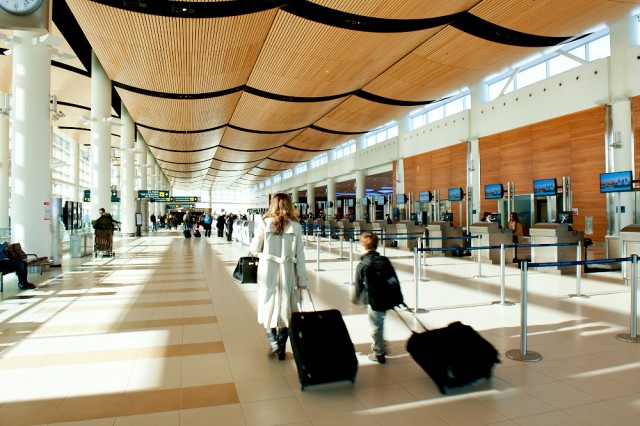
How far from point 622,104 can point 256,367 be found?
12730mm

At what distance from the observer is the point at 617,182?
33.7 ft

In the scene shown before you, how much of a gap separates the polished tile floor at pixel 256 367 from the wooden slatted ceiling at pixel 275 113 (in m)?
13.2

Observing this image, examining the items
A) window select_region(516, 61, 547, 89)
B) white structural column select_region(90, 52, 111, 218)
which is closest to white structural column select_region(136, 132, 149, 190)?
white structural column select_region(90, 52, 111, 218)

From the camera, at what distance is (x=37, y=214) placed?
30.8ft

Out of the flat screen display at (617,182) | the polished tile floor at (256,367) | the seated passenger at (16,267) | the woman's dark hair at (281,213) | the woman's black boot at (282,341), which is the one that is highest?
the flat screen display at (617,182)

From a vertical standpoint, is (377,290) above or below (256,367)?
above

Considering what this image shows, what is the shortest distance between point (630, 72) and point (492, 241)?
5853 millimetres

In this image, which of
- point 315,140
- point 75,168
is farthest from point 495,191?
point 75,168

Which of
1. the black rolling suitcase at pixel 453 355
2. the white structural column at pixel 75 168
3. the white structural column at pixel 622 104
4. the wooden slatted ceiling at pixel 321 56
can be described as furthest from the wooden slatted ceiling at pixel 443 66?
the white structural column at pixel 75 168

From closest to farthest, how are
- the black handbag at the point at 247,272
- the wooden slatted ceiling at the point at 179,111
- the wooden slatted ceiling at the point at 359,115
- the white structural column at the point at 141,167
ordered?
1. the black handbag at the point at 247,272
2. the wooden slatted ceiling at the point at 179,111
3. the wooden slatted ceiling at the point at 359,115
4. the white structural column at the point at 141,167

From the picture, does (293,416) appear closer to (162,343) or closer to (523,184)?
(162,343)

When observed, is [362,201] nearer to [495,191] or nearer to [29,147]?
[495,191]

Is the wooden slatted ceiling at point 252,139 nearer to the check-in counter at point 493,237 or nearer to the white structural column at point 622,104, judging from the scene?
the check-in counter at point 493,237

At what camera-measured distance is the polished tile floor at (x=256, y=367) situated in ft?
9.48
